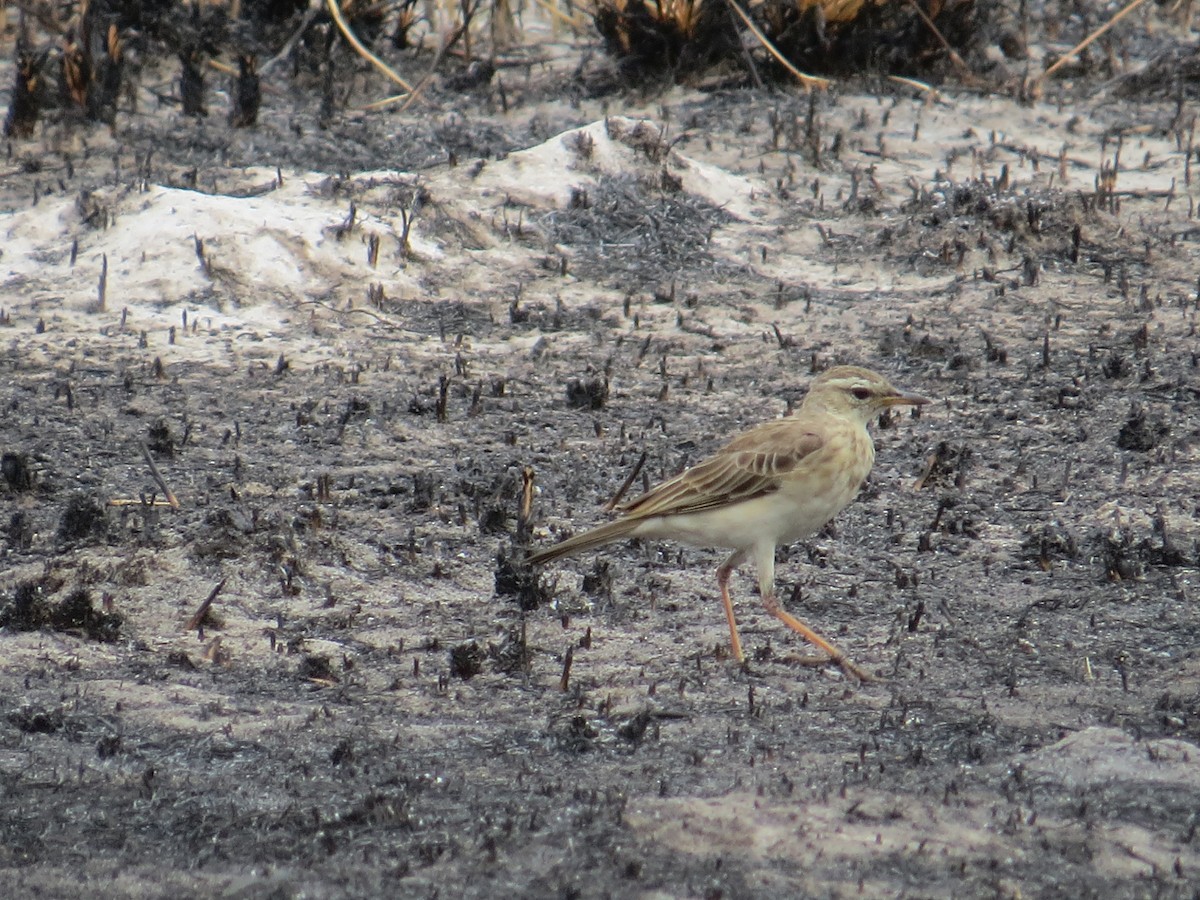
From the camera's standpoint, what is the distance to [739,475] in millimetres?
6348

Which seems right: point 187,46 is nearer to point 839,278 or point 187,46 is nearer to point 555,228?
point 555,228

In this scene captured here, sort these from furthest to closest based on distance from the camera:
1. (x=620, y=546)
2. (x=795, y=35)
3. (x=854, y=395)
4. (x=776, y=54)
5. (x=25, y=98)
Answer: (x=795, y=35) → (x=776, y=54) → (x=25, y=98) → (x=620, y=546) → (x=854, y=395)

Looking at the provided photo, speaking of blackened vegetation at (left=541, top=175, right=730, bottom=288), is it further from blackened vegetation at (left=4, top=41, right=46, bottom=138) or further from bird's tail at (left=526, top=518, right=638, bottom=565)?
bird's tail at (left=526, top=518, right=638, bottom=565)

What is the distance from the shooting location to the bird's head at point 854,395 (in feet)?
21.9

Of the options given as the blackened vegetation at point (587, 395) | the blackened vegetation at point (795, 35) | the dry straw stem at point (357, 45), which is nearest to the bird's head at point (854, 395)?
the blackened vegetation at point (587, 395)

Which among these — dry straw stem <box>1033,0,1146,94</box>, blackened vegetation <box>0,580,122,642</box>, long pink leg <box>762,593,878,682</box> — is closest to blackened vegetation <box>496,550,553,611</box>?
long pink leg <box>762,593,878,682</box>

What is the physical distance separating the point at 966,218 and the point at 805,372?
7.25 ft

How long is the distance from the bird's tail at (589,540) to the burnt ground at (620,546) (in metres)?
0.35

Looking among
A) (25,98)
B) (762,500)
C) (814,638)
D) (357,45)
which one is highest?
(357,45)

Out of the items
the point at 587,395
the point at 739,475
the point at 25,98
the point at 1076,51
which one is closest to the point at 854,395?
the point at 739,475

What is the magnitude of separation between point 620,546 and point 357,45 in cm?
631

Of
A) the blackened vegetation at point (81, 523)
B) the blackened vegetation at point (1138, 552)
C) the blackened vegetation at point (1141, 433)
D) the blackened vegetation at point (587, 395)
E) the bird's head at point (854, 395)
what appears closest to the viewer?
the bird's head at point (854, 395)

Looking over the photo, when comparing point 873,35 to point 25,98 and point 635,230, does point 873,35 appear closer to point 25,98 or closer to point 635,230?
point 635,230

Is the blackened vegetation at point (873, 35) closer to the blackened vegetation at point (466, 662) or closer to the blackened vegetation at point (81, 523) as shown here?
the blackened vegetation at point (81, 523)
